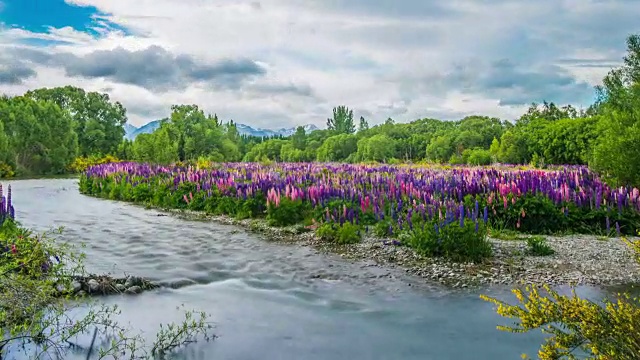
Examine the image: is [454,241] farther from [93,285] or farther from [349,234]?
[93,285]

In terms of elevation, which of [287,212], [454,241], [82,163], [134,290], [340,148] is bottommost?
[134,290]

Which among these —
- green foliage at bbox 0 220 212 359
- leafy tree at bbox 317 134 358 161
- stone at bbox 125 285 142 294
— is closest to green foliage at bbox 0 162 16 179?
stone at bbox 125 285 142 294

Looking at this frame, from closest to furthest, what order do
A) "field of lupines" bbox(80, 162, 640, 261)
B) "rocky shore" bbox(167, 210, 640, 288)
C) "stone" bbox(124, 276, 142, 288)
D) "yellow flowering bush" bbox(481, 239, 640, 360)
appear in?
"yellow flowering bush" bbox(481, 239, 640, 360), "stone" bbox(124, 276, 142, 288), "rocky shore" bbox(167, 210, 640, 288), "field of lupines" bbox(80, 162, 640, 261)

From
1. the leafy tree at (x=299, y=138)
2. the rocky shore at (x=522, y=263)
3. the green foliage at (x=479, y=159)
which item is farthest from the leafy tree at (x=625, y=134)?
the leafy tree at (x=299, y=138)

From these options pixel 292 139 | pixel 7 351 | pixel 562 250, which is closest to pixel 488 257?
pixel 562 250

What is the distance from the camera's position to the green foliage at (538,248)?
9834 mm

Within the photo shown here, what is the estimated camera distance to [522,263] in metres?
9.40

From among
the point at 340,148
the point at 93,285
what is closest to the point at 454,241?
the point at 93,285

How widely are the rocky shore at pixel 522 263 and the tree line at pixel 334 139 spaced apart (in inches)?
177

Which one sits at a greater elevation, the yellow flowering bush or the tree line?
the tree line

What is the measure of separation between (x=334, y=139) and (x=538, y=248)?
69.0m

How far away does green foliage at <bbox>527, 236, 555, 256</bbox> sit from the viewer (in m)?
9.83

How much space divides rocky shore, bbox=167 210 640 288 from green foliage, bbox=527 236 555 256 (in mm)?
112

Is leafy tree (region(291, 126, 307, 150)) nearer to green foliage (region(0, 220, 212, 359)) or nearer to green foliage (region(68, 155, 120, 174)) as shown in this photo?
green foliage (region(68, 155, 120, 174))
